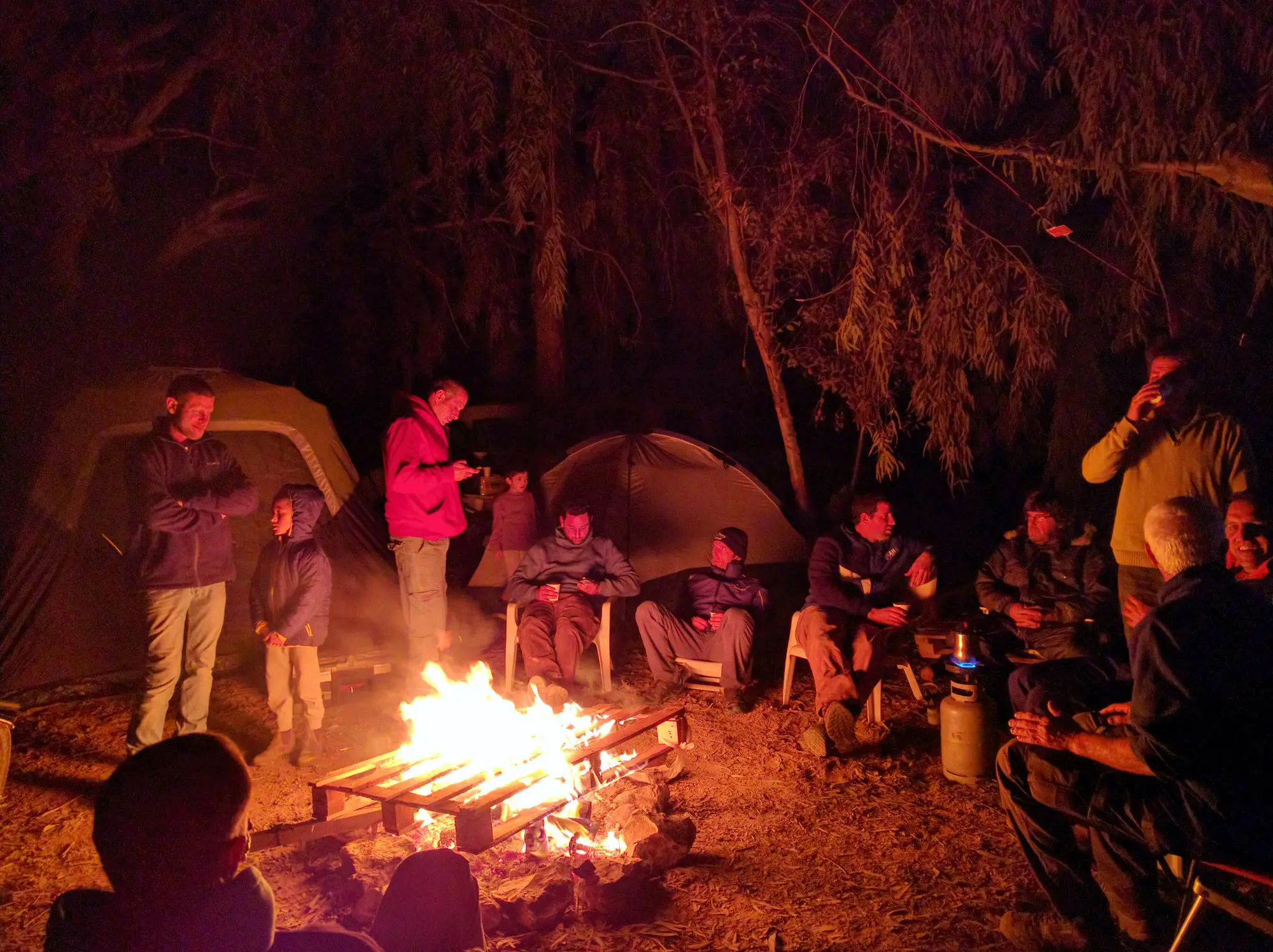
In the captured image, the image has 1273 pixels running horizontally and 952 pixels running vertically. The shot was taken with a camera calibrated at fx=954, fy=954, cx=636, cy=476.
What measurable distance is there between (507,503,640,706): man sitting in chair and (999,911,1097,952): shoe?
3195 millimetres

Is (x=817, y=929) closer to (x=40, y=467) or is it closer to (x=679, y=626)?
(x=679, y=626)

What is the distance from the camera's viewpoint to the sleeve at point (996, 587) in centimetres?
564

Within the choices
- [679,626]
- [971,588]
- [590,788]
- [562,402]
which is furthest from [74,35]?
[971,588]

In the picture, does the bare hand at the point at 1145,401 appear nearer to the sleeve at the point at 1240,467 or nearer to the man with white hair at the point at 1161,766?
the sleeve at the point at 1240,467

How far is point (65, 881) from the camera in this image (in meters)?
3.88

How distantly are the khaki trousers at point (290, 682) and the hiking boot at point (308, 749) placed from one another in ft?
0.15

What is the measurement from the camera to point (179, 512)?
184 inches

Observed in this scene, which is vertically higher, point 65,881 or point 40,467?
point 40,467

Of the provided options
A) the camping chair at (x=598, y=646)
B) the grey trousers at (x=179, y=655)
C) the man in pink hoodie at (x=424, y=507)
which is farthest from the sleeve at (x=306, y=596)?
the camping chair at (x=598, y=646)

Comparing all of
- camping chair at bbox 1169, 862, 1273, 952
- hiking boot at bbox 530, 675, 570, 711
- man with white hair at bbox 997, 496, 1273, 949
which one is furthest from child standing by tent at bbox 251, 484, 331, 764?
camping chair at bbox 1169, 862, 1273, 952

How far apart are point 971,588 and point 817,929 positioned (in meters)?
5.26

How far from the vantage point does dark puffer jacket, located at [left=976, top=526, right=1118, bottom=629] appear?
5.36m

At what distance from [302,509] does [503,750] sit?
6.14 ft

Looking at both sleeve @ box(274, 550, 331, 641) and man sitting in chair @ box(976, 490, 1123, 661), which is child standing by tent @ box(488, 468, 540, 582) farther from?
man sitting in chair @ box(976, 490, 1123, 661)
